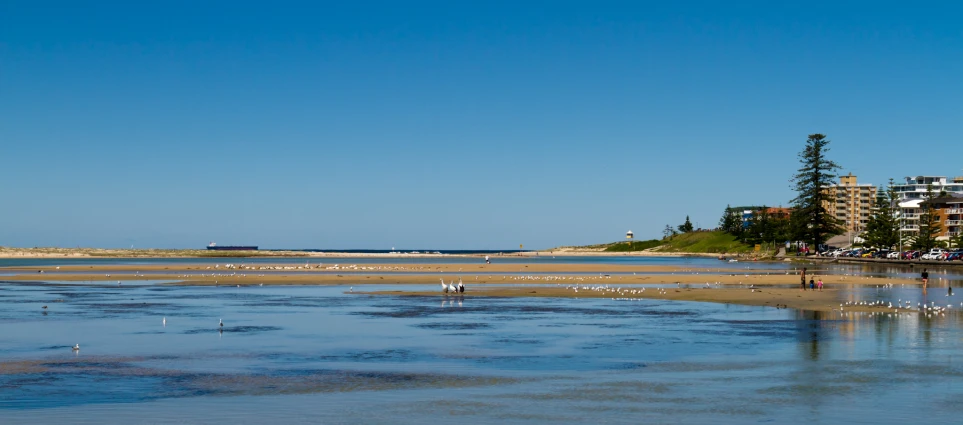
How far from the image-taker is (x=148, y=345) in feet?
91.8

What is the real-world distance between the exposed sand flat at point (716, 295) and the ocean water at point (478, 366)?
12.3ft

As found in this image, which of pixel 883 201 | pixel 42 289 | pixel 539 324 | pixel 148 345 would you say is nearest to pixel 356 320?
pixel 539 324

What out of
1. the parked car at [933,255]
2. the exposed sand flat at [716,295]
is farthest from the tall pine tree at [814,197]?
the exposed sand flat at [716,295]

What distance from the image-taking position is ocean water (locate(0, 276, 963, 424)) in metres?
17.7

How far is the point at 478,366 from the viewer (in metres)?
23.7

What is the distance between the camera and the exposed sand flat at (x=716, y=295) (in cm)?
4303

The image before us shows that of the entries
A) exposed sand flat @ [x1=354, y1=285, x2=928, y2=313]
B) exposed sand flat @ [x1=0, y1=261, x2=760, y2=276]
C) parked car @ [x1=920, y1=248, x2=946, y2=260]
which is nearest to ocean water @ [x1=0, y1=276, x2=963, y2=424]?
exposed sand flat @ [x1=354, y1=285, x2=928, y2=313]

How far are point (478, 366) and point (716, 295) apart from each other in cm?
3048

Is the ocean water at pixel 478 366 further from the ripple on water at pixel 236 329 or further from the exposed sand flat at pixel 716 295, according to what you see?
the exposed sand flat at pixel 716 295

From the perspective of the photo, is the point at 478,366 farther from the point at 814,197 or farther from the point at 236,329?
the point at 814,197

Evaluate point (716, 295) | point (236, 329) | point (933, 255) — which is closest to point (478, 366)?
point (236, 329)

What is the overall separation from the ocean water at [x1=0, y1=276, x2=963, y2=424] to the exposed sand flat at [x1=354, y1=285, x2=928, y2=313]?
3.74 m

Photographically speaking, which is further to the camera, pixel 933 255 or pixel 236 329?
pixel 933 255

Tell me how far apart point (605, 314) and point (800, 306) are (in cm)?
945
